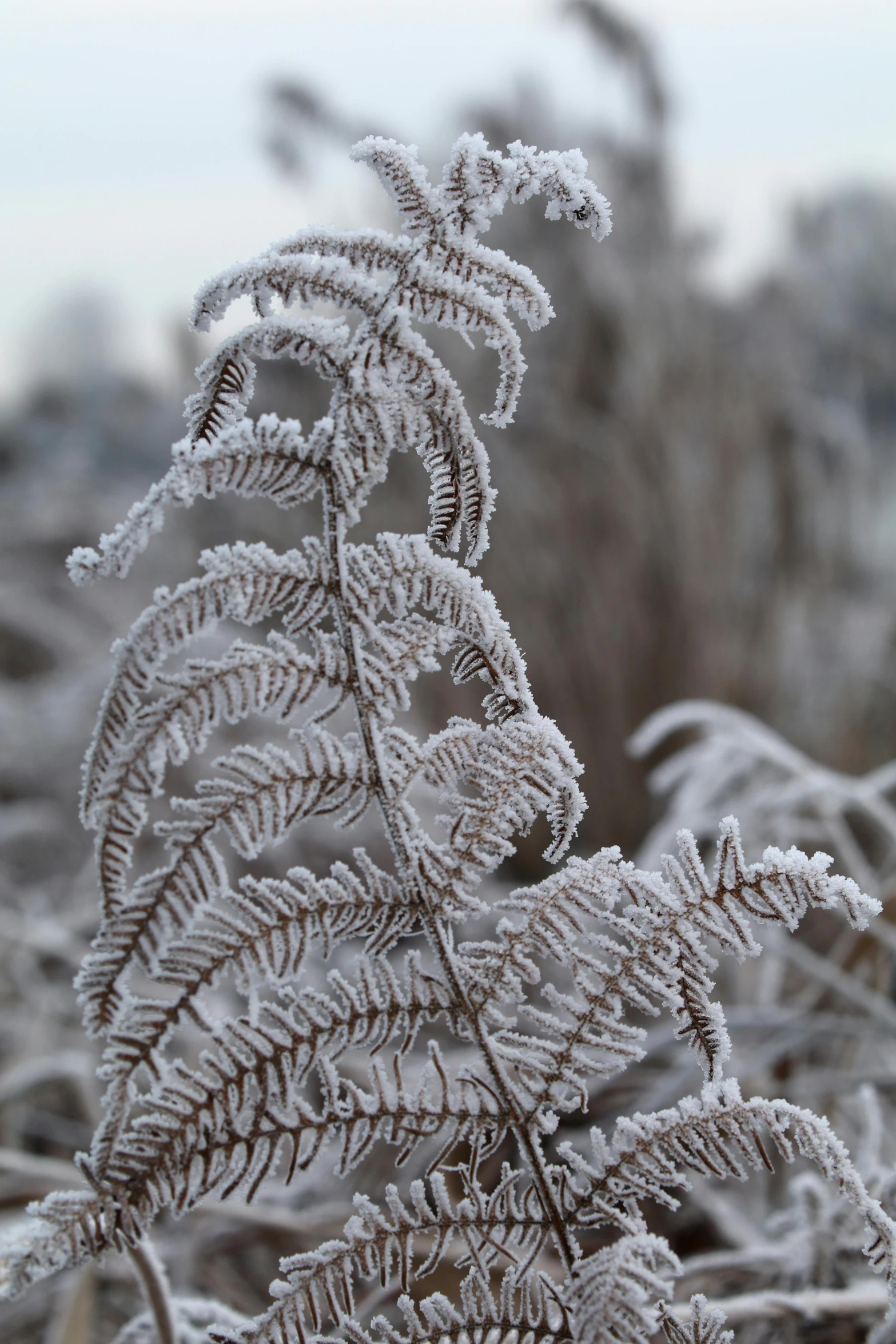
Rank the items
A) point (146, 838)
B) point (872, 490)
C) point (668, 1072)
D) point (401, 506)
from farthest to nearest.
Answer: point (872, 490), point (401, 506), point (146, 838), point (668, 1072)

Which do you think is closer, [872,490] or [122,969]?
[122,969]

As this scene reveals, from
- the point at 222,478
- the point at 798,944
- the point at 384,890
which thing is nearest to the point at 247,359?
the point at 222,478

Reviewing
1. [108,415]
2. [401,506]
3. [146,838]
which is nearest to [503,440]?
[401,506]

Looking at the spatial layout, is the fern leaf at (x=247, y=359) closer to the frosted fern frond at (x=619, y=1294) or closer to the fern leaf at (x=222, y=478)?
the fern leaf at (x=222, y=478)

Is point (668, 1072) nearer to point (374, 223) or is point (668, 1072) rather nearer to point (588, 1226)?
point (588, 1226)

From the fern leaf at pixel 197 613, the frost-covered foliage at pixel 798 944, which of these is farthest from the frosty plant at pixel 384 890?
the frost-covered foliage at pixel 798 944

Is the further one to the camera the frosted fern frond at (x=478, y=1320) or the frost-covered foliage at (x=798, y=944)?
the frost-covered foliage at (x=798, y=944)

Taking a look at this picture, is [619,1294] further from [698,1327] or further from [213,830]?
[213,830]
